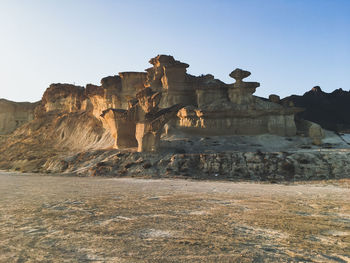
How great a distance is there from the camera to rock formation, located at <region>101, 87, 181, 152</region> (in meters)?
27.5

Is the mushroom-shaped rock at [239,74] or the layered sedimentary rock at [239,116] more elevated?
the mushroom-shaped rock at [239,74]

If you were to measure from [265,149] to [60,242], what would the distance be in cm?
2716

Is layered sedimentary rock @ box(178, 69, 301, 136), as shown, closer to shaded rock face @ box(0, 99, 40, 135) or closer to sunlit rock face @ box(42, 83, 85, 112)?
sunlit rock face @ box(42, 83, 85, 112)

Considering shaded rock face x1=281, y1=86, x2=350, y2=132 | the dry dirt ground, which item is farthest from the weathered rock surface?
shaded rock face x1=281, y1=86, x2=350, y2=132

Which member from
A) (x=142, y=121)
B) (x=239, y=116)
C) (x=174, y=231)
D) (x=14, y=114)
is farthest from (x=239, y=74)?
(x=14, y=114)

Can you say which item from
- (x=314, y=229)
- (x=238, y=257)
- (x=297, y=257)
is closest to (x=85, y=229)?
(x=238, y=257)

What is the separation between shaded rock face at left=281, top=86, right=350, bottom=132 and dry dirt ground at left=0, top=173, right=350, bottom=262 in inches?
1994

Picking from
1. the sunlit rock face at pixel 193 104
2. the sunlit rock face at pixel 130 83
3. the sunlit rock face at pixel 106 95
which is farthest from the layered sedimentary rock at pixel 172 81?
the sunlit rock face at pixel 106 95

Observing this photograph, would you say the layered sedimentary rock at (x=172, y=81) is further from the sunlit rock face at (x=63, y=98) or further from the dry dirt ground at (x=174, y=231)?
the dry dirt ground at (x=174, y=231)

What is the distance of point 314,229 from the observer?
6754 mm

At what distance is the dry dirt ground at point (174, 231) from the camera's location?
508 centimetres

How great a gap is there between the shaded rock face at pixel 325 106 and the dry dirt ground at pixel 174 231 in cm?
5064

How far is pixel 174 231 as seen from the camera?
21.9 feet

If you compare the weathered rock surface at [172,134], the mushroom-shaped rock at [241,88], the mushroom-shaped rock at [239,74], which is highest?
the mushroom-shaped rock at [239,74]
